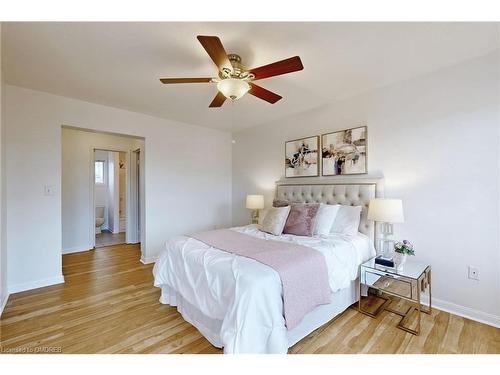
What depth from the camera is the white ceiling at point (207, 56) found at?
1.67 m

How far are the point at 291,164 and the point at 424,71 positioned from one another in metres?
1.91

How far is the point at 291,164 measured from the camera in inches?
142

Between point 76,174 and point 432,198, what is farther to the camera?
point 76,174

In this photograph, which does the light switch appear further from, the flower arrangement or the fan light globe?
the flower arrangement

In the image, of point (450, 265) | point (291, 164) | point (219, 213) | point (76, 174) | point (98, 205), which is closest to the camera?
point (450, 265)

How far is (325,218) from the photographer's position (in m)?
2.67

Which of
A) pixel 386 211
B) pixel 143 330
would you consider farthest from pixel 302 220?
pixel 143 330

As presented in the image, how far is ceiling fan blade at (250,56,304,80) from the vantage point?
61.1 inches

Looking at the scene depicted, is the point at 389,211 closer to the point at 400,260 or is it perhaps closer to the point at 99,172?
the point at 400,260

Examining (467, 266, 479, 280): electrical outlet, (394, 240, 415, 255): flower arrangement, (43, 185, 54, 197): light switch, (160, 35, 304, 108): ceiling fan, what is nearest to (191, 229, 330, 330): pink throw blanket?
(394, 240, 415, 255): flower arrangement
